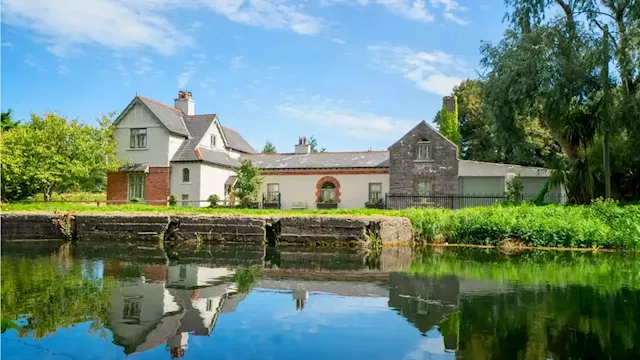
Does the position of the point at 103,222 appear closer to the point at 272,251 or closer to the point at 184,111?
the point at 272,251

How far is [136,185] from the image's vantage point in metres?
32.4

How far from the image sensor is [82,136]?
29922 millimetres

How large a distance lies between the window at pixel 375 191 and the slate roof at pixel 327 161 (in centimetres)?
125

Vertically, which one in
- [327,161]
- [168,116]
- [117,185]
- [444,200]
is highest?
[168,116]

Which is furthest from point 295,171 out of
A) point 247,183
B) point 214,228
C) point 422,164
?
point 214,228

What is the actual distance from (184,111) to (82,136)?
8.13 metres

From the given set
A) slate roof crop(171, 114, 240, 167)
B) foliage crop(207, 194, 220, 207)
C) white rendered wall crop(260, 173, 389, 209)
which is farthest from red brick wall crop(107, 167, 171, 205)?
white rendered wall crop(260, 173, 389, 209)

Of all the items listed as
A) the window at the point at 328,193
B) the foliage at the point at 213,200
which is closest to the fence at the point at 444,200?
the window at the point at 328,193

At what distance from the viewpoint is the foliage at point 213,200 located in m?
30.6

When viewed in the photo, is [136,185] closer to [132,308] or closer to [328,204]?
[328,204]

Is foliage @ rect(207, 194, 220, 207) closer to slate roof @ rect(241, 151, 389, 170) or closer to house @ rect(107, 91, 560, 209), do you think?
house @ rect(107, 91, 560, 209)

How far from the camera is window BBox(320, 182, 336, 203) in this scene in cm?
3331

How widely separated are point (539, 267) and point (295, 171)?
74.8 ft

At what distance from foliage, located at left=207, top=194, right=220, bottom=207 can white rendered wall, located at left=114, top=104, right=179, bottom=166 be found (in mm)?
3614
